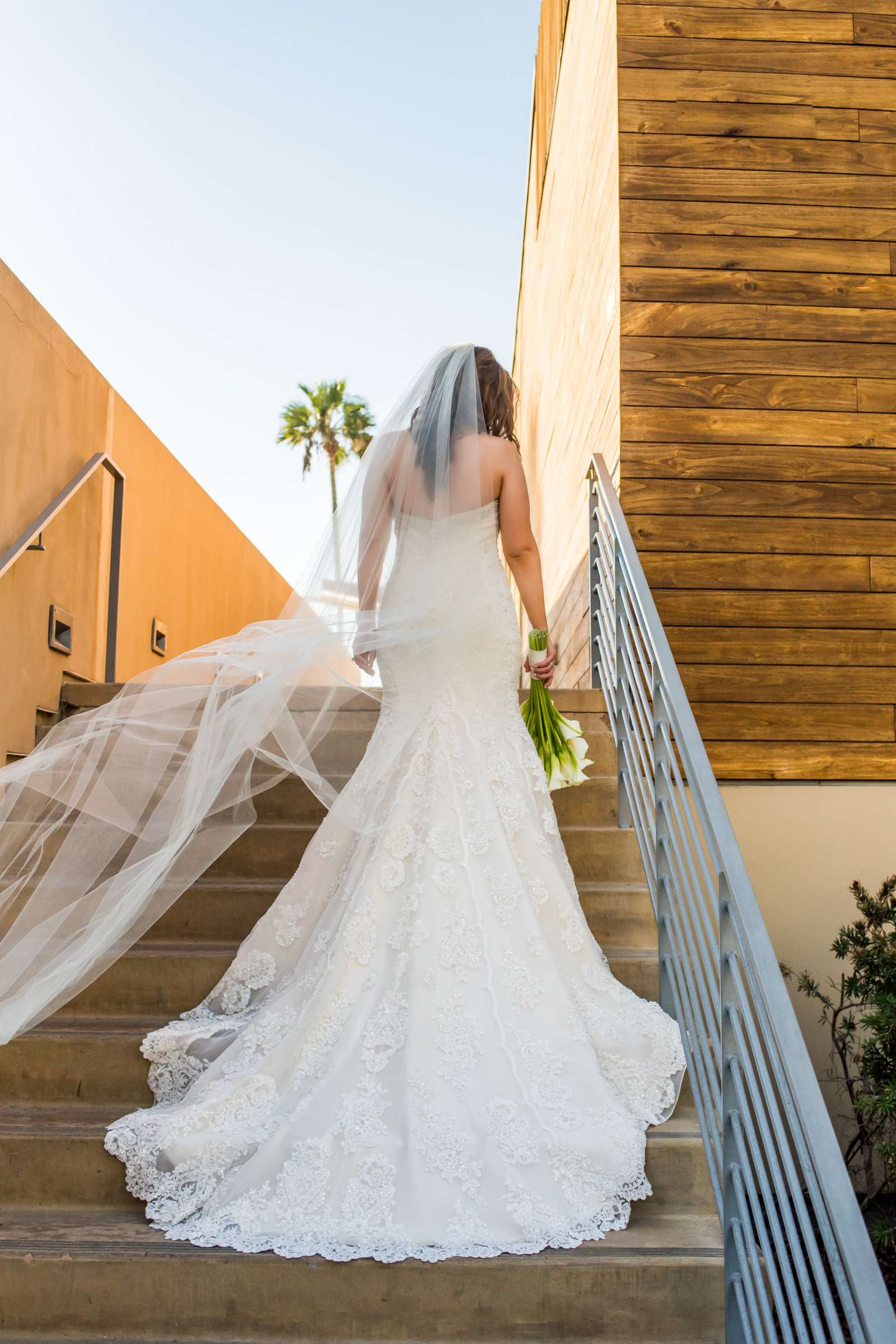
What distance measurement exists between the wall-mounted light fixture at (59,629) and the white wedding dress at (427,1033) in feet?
6.14

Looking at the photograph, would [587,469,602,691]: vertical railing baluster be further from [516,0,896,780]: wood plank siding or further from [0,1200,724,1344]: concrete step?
[0,1200,724,1344]: concrete step

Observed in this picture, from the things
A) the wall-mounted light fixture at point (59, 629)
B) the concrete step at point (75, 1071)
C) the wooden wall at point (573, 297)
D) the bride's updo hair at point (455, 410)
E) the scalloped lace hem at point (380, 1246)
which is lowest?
the scalloped lace hem at point (380, 1246)

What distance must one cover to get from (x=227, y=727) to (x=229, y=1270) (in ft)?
3.86

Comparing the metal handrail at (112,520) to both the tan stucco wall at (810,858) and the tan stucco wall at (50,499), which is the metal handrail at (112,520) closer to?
the tan stucco wall at (50,499)

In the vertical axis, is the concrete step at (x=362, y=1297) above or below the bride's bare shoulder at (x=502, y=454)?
below

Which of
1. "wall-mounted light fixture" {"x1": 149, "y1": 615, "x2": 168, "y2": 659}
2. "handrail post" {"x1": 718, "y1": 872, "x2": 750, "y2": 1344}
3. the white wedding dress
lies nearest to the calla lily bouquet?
the white wedding dress

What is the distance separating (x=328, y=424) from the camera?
25.6 metres

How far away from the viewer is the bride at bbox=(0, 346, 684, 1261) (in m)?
1.99

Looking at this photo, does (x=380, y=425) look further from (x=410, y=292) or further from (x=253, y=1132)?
(x=410, y=292)

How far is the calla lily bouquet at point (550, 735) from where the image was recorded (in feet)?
9.16

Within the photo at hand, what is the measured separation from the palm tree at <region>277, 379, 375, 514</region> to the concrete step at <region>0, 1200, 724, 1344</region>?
2393 cm

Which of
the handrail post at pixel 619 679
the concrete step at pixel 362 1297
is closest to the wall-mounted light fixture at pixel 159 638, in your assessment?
the handrail post at pixel 619 679

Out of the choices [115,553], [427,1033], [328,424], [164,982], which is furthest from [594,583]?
[328,424]

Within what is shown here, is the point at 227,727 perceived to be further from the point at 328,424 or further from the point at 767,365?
the point at 328,424
